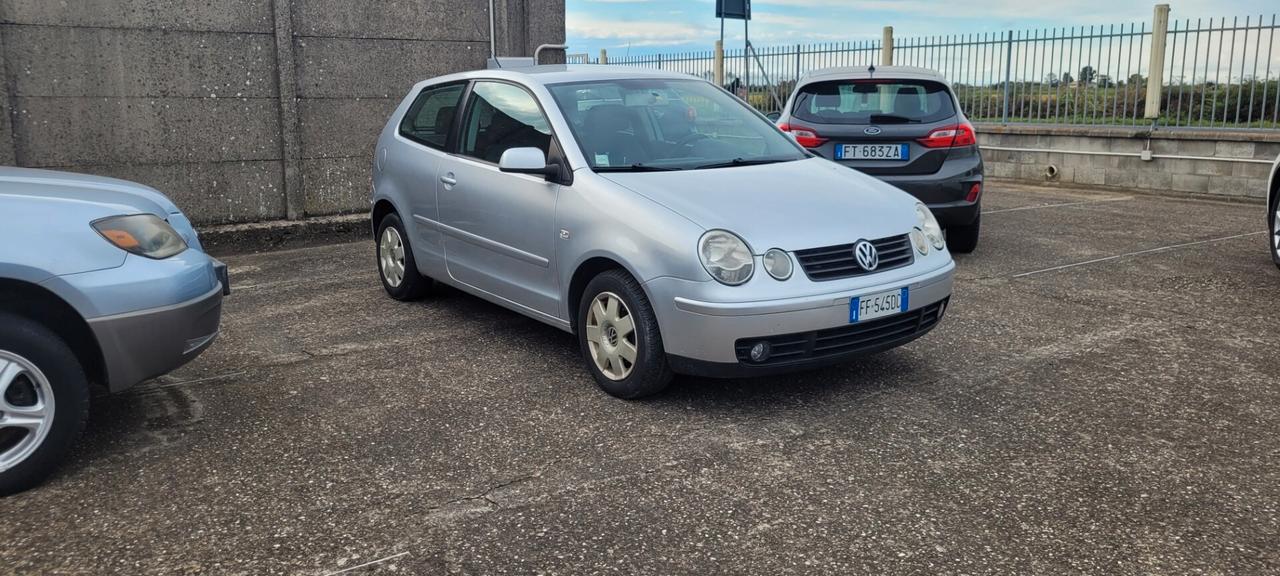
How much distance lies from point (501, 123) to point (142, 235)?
213cm

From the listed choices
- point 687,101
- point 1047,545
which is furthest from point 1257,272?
Answer: point 1047,545

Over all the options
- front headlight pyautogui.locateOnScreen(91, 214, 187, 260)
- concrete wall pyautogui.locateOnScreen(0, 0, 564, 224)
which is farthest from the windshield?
concrete wall pyautogui.locateOnScreen(0, 0, 564, 224)

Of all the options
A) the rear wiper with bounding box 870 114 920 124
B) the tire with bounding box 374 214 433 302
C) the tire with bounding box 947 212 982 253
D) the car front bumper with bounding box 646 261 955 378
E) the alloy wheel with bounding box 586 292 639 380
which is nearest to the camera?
the car front bumper with bounding box 646 261 955 378

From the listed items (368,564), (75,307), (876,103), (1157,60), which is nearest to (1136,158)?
Answer: (1157,60)

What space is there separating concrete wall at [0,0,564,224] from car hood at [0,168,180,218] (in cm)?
441

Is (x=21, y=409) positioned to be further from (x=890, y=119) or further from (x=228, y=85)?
(x=890, y=119)

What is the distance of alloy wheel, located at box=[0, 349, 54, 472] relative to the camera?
3.46 m

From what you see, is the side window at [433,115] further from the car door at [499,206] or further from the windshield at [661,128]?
the windshield at [661,128]

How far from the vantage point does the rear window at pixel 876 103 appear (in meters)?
7.91

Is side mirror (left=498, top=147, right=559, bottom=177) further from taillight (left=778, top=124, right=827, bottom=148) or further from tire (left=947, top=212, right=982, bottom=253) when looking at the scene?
tire (left=947, top=212, right=982, bottom=253)

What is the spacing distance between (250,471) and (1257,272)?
7021 millimetres

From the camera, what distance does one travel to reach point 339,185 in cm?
974

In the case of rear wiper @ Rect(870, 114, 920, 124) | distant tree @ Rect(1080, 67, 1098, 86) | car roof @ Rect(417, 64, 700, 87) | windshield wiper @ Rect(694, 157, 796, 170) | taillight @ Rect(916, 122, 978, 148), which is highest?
distant tree @ Rect(1080, 67, 1098, 86)

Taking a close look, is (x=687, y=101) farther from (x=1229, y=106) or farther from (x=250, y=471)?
(x=1229, y=106)
